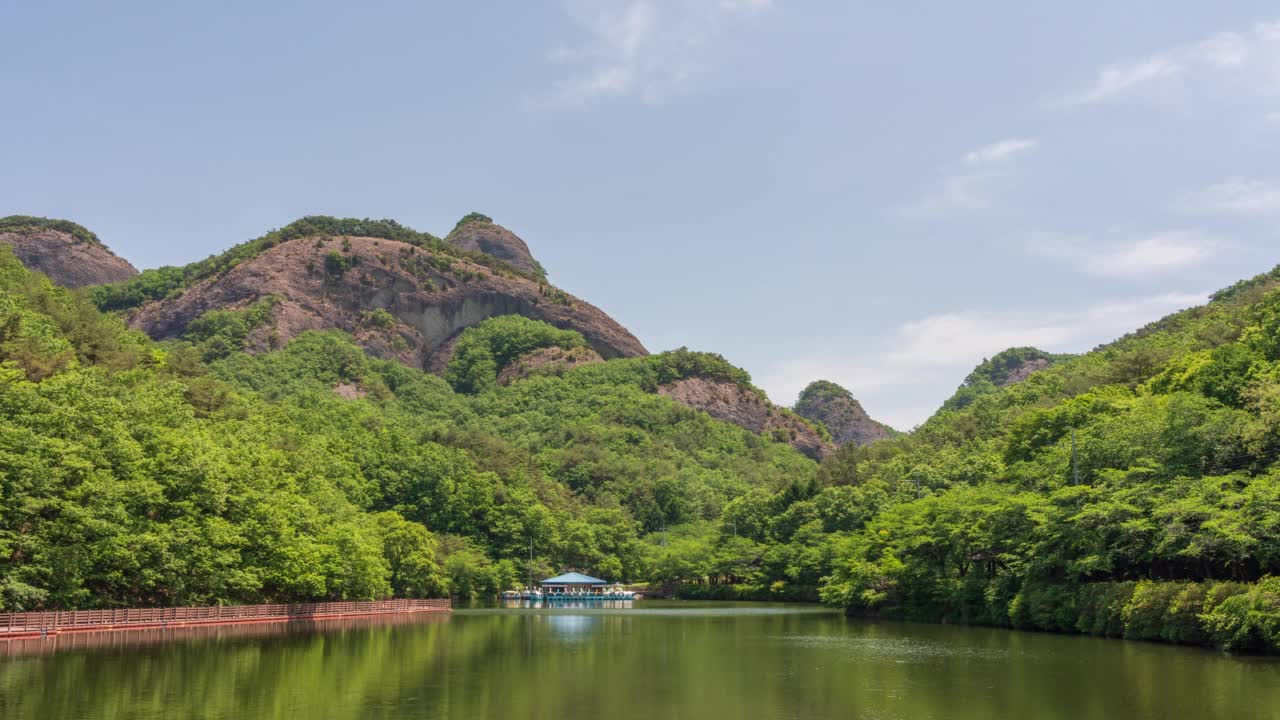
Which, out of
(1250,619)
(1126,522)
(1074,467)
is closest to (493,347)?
(1074,467)

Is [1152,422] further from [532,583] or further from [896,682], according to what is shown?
[532,583]

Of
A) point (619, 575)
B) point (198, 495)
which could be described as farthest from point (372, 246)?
point (198, 495)

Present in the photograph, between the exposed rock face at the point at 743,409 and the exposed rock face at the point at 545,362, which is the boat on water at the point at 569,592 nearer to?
the exposed rock face at the point at 743,409

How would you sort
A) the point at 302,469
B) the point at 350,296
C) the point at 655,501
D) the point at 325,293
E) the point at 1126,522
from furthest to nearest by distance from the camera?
the point at 350,296 → the point at 325,293 → the point at 655,501 → the point at 302,469 → the point at 1126,522

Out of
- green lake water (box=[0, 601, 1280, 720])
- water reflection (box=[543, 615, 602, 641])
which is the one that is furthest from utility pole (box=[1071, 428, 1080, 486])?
water reflection (box=[543, 615, 602, 641])

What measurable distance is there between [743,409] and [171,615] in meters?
142

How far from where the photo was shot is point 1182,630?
36719 millimetres

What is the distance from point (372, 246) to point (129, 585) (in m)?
152

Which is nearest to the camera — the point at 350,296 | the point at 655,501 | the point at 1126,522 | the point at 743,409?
the point at 1126,522

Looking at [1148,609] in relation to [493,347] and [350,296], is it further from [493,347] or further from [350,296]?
[350,296]

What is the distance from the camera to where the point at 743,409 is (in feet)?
597

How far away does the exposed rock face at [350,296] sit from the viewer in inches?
6565

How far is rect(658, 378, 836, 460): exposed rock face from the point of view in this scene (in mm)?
177750

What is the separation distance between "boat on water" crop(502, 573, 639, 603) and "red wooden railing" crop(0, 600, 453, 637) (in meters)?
31.1
